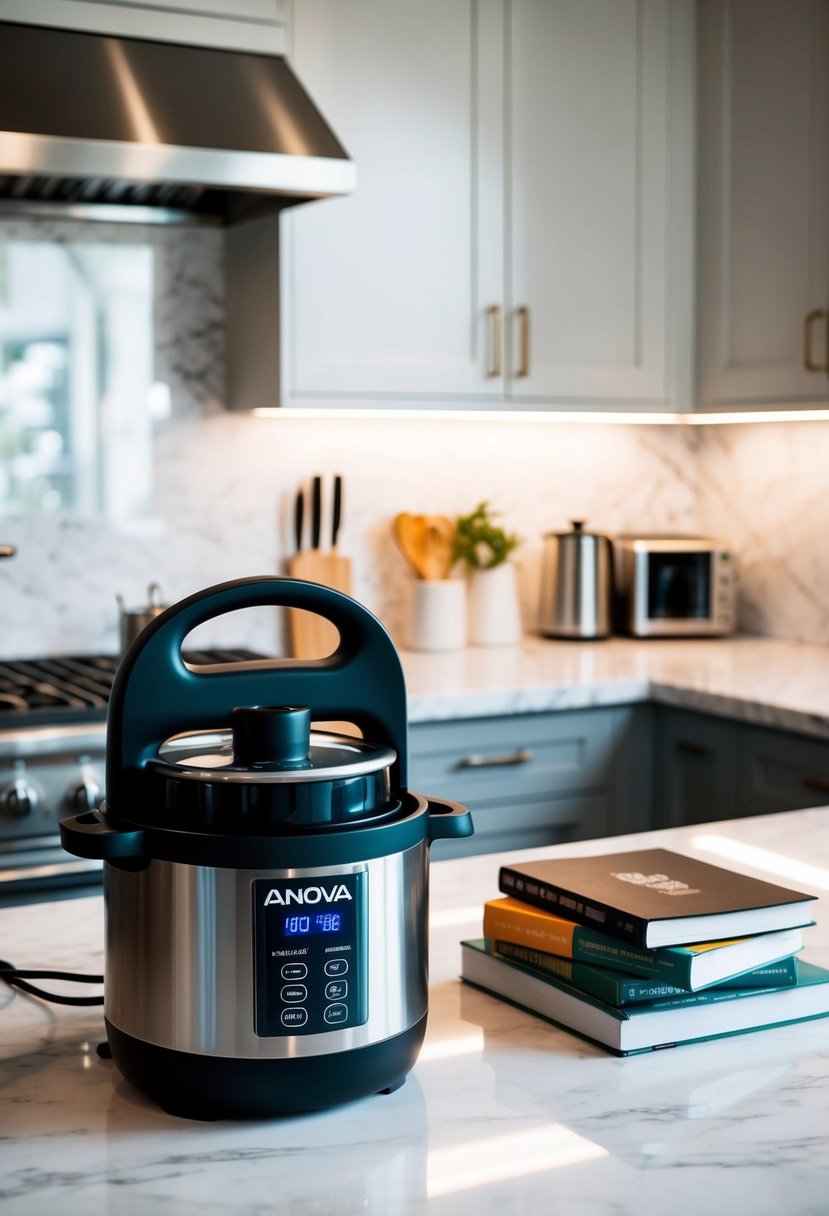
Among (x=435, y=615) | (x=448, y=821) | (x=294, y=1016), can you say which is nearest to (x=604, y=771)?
(x=435, y=615)

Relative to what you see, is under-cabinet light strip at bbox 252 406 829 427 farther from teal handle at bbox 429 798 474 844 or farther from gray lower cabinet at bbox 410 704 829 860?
teal handle at bbox 429 798 474 844

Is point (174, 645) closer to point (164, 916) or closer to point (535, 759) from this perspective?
point (164, 916)

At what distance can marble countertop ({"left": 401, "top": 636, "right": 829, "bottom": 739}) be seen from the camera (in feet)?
7.93

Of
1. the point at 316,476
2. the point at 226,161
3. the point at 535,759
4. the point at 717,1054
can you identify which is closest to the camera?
the point at 717,1054

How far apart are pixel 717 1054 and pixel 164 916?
0.39m

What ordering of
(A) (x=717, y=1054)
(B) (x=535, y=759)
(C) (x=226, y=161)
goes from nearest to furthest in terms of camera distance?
(A) (x=717, y=1054) → (C) (x=226, y=161) → (B) (x=535, y=759)

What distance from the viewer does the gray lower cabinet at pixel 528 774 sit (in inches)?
97.7

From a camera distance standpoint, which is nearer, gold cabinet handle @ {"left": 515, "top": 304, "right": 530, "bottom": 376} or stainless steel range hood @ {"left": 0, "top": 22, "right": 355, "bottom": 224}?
stainless steel range hood @ {"left": 0, "top": 22, "right": 355, "bottom": 224}

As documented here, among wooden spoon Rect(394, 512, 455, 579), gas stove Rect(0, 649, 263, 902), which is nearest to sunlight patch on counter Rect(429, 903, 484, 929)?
gas stove Rect(0, 649, 263, 902)

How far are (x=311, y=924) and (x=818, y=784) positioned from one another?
173 cm

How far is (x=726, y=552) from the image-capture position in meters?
3.12

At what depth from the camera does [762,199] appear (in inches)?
114

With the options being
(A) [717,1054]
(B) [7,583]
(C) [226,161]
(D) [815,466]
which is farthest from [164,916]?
(D) [815,466]

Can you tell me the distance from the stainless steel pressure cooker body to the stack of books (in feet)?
0.49
